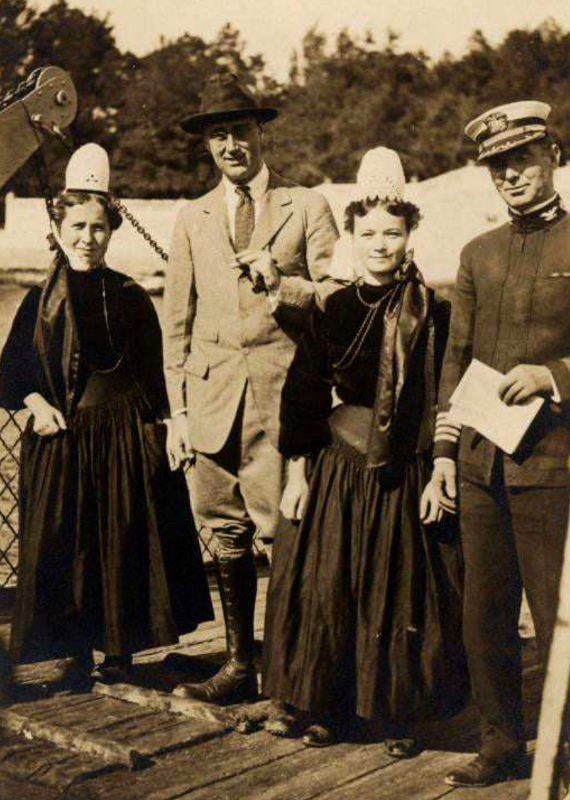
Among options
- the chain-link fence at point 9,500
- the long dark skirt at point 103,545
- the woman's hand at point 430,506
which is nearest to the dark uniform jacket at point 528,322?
the woman's hand at point 430,506

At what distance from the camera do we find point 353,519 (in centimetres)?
392

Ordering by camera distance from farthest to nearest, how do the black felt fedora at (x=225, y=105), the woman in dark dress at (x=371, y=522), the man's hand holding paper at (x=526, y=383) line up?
the black felt fedora at (x=225, y=105), the woman in dark dress at (x=371, y=522), the man's hand holding paper at (x=526, y=383)

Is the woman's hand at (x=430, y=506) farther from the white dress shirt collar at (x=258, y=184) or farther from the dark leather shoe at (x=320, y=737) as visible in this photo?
the white dress shirt collar at (x=258, y=184)

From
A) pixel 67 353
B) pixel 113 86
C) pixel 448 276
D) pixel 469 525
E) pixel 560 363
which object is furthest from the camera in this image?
pixel 113 86

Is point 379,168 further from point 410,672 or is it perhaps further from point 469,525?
point 410,672

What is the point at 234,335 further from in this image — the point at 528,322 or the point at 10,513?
the point at 10,513

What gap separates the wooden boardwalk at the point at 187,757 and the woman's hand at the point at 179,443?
921 millimetres

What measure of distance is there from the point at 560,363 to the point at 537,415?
0.59 feet

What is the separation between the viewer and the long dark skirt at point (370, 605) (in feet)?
12.5

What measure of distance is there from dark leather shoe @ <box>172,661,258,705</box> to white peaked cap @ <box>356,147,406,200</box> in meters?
1.94

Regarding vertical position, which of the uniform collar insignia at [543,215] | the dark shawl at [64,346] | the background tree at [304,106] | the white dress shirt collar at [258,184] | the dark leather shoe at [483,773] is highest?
the background tree at [304,106]

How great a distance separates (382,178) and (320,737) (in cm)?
192

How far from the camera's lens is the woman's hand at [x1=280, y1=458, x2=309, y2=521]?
161 inches

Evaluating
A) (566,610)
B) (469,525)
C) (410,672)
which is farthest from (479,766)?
(566,610)
